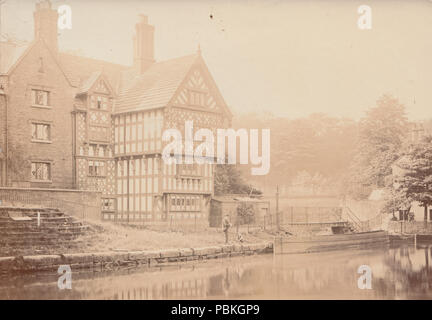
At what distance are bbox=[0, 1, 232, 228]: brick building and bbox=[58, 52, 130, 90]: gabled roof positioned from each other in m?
0.02

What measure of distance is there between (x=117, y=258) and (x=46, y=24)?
5.24 m

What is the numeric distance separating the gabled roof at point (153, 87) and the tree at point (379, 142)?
4.20 m

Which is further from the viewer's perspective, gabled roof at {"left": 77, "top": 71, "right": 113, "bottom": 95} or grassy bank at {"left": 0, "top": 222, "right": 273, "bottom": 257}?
gabled roof at {"left": 77, "top": 71, "right": 113, "bottom": 95}

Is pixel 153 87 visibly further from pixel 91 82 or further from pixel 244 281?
pixel 244 281

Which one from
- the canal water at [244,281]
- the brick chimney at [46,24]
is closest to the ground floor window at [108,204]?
the canal water at [244,281]

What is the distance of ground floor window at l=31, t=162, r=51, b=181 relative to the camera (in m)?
12.8

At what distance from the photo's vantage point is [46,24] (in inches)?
526

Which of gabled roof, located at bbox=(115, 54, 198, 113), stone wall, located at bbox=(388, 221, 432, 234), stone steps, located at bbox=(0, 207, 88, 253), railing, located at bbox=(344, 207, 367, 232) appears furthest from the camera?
stone wall, located at bbox=(388, 221, 432, 234)

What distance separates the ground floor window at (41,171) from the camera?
41.9 feet

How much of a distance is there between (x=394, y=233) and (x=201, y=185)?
5.55 m

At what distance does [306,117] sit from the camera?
13.4m

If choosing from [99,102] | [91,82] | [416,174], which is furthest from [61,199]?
[416,174]

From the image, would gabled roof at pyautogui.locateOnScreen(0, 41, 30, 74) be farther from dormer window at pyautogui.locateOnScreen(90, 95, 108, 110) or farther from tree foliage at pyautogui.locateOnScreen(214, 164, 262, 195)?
tree foliage at pyautogui.locateOnScreen(214, 164, 262, 195)

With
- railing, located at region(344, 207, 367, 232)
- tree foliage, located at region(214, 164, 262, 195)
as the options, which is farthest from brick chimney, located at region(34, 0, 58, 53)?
railing, located at region(344, 207, 367, 232)
